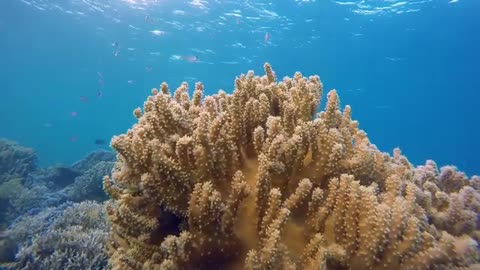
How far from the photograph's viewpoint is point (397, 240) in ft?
6.96

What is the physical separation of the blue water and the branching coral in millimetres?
18742

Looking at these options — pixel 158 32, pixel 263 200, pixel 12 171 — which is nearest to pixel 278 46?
pixel 158 32

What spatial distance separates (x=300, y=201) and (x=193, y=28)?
29.9m

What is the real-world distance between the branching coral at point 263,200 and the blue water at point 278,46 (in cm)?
1874

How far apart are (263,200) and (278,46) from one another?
32.1m

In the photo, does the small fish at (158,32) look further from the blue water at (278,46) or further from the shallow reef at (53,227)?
the shallow reef at (53,227)

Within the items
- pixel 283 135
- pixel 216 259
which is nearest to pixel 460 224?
pixel 283 135

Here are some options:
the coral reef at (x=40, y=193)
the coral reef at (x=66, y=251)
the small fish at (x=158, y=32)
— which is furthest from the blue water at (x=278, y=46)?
the coral reef at (x=66, y=251)

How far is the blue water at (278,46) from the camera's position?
25.8 m

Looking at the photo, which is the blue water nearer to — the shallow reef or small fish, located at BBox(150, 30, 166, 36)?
small fish, located at BBox(150, 30, 166, 36)

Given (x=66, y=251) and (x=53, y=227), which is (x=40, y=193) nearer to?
A: (x=53, y=227)

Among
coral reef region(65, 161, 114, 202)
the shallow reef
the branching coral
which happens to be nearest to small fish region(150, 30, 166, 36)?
the shallow reef

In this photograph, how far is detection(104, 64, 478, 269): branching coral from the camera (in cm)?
213

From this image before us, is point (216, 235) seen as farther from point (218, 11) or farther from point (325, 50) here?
point (325, 50)
